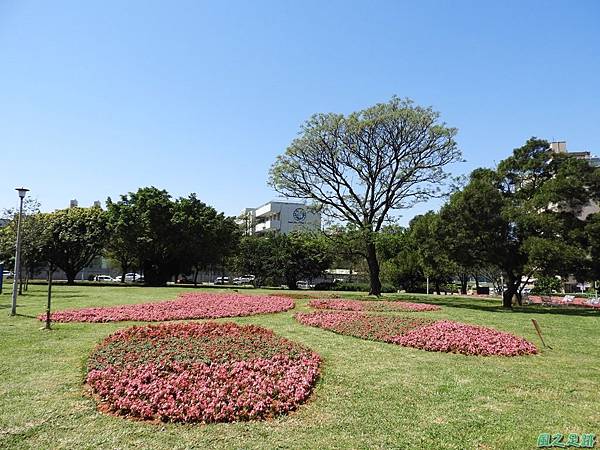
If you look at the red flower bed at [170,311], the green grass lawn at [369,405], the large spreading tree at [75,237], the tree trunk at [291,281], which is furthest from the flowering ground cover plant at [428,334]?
the large spreading tree at [75,237]

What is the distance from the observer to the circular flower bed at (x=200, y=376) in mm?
5695

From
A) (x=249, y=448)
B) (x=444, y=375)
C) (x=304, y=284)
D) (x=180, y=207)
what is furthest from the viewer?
(x=304, y=284)

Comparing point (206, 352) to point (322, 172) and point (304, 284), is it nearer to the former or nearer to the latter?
point (322, 172)

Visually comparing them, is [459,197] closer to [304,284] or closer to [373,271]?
[373,271]

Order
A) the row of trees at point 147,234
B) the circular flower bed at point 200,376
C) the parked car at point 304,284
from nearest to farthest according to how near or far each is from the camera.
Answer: the circular flower bed at point 200,376 → the row of trees at point 147,234 → the parked car at point 304,284

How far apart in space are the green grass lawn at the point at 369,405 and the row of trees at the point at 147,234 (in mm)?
30248

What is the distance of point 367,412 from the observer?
19.3 feet

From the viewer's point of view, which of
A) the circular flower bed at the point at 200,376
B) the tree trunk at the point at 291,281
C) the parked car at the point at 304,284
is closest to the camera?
the circular flower bed at the point at 200,376

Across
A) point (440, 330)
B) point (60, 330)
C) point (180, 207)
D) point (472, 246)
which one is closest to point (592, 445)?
point (440, 330)

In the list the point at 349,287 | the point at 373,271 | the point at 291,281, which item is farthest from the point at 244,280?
the point at 373,271

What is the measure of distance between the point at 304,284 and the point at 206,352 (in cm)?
4425

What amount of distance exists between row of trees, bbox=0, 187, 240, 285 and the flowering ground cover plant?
91.4 ft

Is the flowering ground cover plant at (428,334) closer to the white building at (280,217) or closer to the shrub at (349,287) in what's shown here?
the shrub at (349,287)

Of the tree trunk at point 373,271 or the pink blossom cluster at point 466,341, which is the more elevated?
the tree trunk at point 373,271
